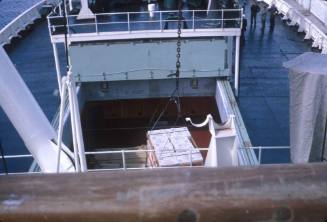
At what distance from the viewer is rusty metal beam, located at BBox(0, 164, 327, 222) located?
50.3 inches

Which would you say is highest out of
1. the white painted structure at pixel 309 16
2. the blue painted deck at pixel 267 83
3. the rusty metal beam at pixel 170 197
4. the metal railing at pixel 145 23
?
the rusty metal beam at pixel 170 197

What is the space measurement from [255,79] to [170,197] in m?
16.5

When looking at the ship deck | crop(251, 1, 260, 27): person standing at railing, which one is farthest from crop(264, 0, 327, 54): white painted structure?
crop(251, 1, 260, 27): person standing at railing

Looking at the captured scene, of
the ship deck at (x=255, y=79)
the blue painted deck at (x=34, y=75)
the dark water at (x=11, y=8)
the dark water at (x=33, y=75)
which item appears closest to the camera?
the dark water at (x=33, y=75)

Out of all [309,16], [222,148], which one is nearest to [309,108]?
[222,148]

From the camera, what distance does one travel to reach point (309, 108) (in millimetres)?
2562

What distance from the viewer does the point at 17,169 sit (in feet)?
38.2

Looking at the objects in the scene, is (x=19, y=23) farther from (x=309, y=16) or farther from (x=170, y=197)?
(x=170, y=197)

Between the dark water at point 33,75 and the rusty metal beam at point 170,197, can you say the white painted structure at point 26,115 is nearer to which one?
the rusty metal beam at point 170,197

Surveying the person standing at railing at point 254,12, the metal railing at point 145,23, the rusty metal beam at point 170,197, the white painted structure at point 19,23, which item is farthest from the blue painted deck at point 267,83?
the white painted structure at point 19,23

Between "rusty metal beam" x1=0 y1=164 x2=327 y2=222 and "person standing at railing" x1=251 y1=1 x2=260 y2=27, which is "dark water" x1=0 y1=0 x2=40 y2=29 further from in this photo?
"rusty metal beam" x1=0 y1=164 x2=327 y2=222

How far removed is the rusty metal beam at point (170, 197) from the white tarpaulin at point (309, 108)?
122 centimetres

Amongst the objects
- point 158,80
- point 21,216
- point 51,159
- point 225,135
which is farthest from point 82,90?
point 21,216

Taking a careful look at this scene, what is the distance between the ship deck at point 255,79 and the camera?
1323 centimetres
